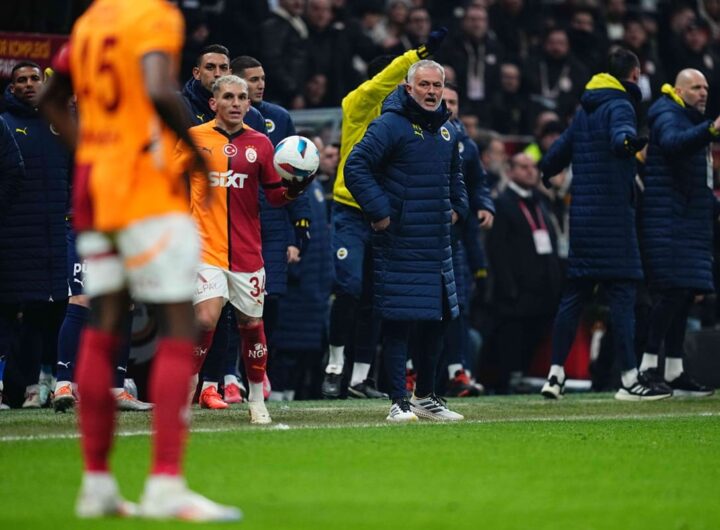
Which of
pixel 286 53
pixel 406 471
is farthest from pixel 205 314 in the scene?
pixel 286 53

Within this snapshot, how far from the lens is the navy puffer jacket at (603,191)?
13.3 metres

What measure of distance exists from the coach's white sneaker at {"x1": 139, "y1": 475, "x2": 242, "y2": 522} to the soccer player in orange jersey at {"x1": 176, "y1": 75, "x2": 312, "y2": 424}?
4012 millimetres

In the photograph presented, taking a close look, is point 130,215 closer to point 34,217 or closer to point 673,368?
point 34,217

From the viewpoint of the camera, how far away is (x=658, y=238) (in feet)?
45.3

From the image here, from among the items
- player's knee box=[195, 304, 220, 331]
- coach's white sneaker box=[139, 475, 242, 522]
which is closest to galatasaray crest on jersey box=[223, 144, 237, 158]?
player's knee box=[195, 304, 220, 331]

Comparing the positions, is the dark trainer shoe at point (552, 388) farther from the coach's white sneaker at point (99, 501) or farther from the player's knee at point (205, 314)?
the coach's white sneaker at point (99, 501)

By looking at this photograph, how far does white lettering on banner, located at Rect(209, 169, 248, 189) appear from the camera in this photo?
10.3 m

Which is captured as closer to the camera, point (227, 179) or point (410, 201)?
point (227, 179)

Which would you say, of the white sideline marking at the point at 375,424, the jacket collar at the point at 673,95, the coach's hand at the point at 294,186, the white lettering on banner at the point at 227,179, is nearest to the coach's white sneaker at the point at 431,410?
the white sideline marking at the point at 375,424

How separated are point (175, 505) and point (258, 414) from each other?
4180 millimetres

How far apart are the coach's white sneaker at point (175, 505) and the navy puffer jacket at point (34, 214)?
6.58 m

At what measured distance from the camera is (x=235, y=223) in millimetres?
10305

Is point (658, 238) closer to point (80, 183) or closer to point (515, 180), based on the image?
point (515, 180)

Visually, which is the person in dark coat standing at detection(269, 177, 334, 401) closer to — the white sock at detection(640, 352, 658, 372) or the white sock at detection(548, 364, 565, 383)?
the white sock at detection(548, 364, 565, 383)
